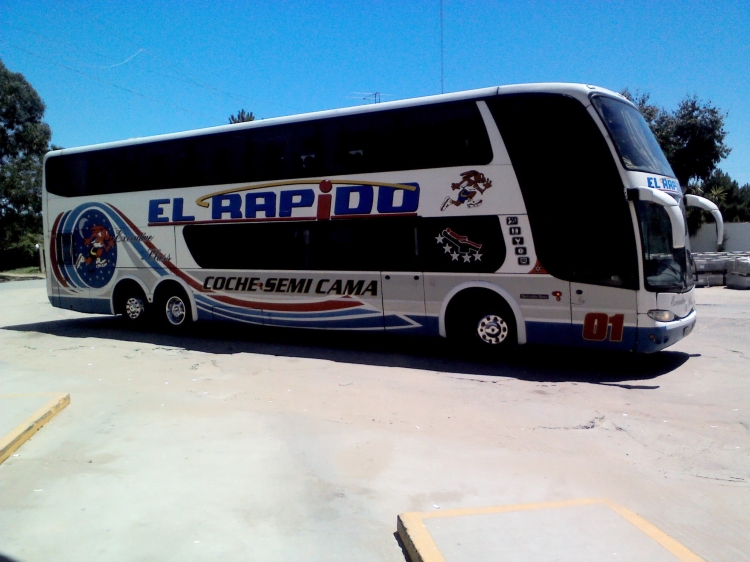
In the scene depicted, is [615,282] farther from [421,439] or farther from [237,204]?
[237,204]

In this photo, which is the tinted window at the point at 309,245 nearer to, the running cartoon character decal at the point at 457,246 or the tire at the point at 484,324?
the running cartoon character decal at the point at 457,246

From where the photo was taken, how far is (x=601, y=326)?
336 inches

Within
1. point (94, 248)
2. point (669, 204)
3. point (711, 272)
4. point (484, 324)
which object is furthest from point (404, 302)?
point (711, 272)

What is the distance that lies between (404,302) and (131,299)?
264 inches

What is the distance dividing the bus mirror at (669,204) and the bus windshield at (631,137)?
38 centimetres

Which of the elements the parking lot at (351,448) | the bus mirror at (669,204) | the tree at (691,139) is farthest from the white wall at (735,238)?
the parking lot at (351,448)

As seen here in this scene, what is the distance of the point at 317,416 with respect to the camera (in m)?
6.91

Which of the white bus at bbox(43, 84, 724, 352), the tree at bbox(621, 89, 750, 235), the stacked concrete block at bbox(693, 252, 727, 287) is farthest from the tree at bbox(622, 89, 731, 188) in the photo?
the white bus at bbox(43, 84, 724, 352)

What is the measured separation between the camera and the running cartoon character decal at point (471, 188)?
9227 millimetres

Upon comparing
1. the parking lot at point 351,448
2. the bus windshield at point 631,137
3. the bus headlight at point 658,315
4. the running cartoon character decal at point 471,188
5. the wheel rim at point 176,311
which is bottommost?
the parking lot at point 351,448

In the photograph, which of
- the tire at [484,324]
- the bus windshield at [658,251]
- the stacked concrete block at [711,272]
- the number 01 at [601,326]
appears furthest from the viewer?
the stacked concrete block at [711,272]

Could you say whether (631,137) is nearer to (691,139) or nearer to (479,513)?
(479,513)

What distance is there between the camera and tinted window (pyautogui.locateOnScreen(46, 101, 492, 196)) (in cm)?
946

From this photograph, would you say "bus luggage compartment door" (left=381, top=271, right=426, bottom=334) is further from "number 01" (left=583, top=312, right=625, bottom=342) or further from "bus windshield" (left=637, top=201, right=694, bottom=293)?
"bus windshield" (left=637, top=201, right=694, bottom=293)
